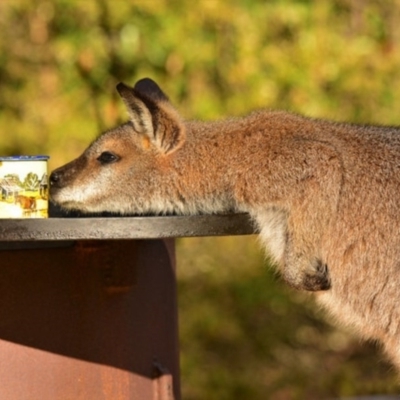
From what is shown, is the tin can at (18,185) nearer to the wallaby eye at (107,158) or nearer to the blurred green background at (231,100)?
the wallaby eye at (107,158)

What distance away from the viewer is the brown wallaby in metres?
4.72

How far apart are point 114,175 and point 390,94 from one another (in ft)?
13.1

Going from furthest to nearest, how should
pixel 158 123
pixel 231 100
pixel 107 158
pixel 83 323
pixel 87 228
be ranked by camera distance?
pixel 231 100 < pixel 107 158 < pixel 158 123 < pixel 83 323 < pixel 87 228

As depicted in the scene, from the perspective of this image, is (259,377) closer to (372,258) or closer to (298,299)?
(298,299)

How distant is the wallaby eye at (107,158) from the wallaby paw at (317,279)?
105cm

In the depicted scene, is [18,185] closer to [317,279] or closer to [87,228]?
[87,228]

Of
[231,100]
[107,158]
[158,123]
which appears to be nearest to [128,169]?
[107,158]

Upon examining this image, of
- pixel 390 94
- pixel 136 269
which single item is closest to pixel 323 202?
pixel 136 269

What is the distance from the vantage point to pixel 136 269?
4.57 meters

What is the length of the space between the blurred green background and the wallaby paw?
3.81 m

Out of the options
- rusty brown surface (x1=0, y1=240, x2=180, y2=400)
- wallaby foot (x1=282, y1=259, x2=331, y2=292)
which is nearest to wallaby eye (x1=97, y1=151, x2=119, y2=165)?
rusty brown surface (x1=0, y1=240, x2=180, y2=400)

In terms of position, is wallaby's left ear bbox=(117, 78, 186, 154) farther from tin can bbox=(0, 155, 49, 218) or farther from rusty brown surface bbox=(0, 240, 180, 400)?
tin can bbox=(0, 155, 49, 218)

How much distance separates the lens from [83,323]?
4398mm

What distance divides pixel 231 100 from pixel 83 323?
4.55m
